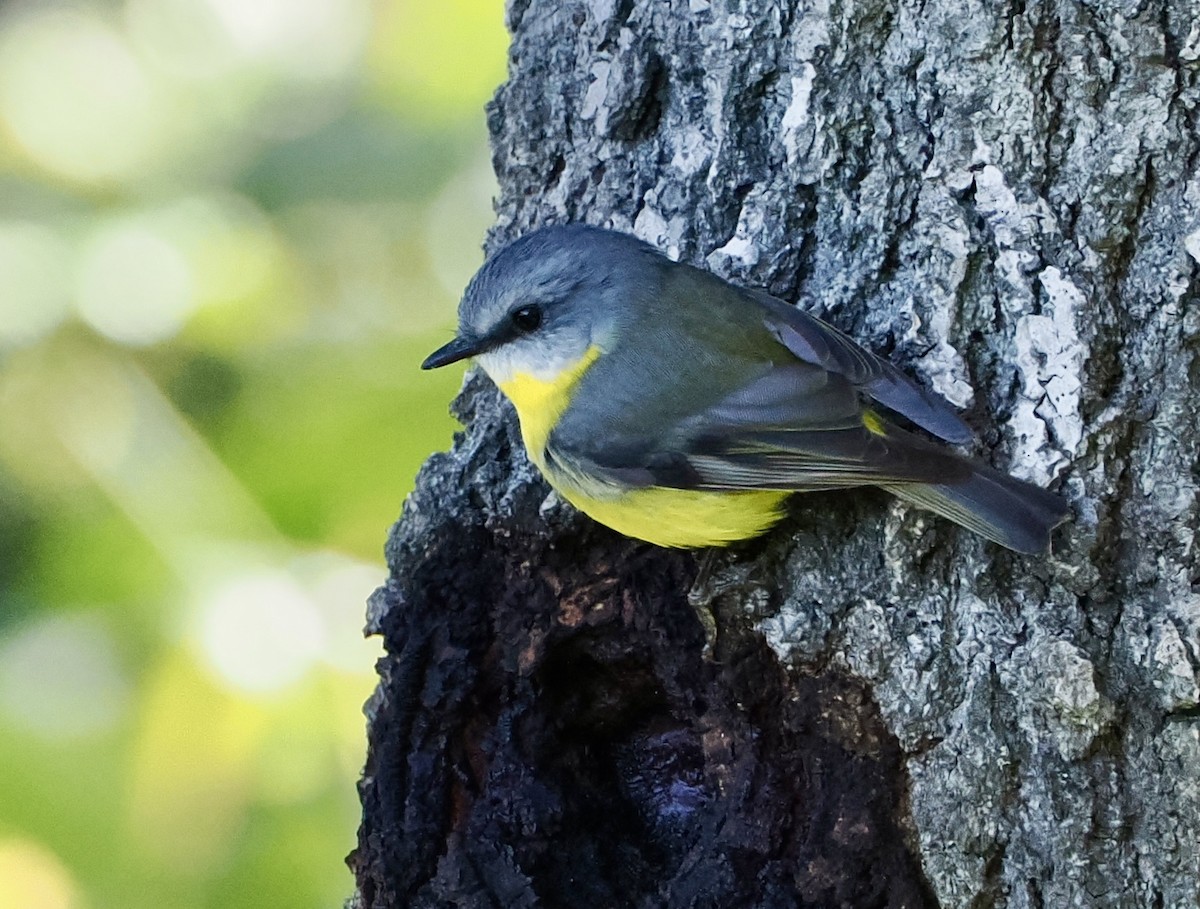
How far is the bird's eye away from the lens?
86.4 inches

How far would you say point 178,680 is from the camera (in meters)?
2.96

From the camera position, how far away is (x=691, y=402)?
2039 millimetres

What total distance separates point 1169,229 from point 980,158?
0.29 metres

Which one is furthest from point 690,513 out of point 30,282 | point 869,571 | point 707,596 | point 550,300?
point 30,282

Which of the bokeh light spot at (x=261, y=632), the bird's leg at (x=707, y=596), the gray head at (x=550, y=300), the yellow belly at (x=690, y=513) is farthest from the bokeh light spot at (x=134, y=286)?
the bird's leg at (x=707, y=596)

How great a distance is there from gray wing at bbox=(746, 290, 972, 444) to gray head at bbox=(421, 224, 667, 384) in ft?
0.92

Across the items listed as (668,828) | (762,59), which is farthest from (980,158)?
(668,828)

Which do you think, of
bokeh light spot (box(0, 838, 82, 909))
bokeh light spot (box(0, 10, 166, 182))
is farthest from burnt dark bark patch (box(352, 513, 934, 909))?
bokeh light spot (box(0, 10, 166, 182))

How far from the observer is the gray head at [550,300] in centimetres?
211

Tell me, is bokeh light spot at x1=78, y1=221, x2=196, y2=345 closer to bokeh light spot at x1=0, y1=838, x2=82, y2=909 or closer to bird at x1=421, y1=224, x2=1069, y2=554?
bokeh light spot at x1=0, y1=838, x2=82, y2=909

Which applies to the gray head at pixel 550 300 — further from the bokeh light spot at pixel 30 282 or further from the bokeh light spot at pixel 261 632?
the bokeh light spot at pixel 30 282

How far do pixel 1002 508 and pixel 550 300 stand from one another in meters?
0.86

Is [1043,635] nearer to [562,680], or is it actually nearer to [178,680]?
[562,680]

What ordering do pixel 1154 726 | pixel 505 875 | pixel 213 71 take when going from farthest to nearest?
pixel 213 71 → pixel 505 875 → pixel 1154 726
